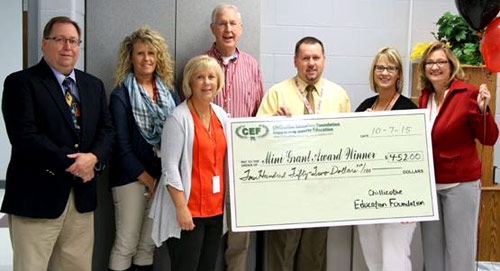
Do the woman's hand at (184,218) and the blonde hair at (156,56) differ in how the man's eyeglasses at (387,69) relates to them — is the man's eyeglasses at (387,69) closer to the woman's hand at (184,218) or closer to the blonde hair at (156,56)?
the blonde hair at (156,56)

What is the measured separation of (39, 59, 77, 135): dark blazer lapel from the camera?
7.98 ft

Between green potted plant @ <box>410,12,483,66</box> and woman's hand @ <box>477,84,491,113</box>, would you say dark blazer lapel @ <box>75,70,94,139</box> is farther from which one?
green potted plant @ <box>410,12,483,66</box>

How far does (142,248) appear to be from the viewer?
10.00 ft

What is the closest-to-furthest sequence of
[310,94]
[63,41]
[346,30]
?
[63,41] → [310,94] → [346,30]

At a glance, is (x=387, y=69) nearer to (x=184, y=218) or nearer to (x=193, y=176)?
(x=193, y=176)

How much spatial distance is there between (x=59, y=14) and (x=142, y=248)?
→ 1.51 metres

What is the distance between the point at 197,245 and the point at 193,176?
1.19 ft

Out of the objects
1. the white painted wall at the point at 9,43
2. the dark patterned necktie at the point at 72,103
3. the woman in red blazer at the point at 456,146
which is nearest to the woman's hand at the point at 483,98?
the woman in red blazer at the point at 456,146

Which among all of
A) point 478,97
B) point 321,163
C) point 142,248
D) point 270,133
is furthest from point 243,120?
point 478,97

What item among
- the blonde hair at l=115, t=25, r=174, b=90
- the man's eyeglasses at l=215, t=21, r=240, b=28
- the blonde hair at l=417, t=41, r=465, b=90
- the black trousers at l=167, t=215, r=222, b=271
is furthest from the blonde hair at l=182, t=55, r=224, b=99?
the blonde hair at l=417, t=41, r=465, b=90

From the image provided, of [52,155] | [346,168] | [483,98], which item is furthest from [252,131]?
[483,98]

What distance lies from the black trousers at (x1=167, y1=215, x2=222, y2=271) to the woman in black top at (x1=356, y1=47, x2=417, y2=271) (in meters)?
0.89

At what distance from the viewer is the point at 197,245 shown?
2.60 m

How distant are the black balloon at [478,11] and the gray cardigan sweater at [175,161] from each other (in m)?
1.65
